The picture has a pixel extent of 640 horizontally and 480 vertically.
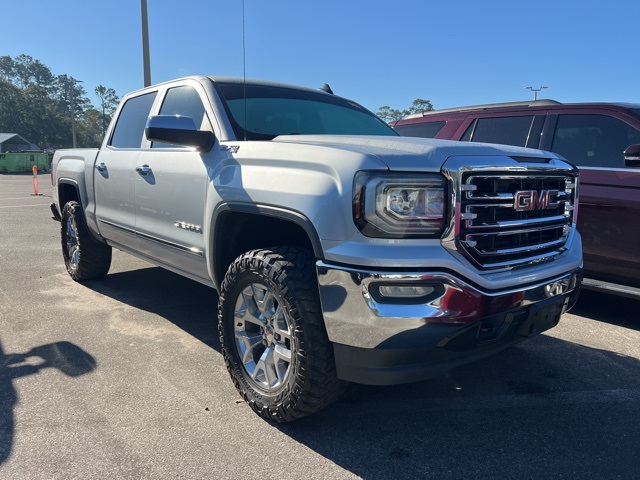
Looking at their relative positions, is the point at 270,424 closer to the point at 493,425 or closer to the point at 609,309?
the point at 493,425

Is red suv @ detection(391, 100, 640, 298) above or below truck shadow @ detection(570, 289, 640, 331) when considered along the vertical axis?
above

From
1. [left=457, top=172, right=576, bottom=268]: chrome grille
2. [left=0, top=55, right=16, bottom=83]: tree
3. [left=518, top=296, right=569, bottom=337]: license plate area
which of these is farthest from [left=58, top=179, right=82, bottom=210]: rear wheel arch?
[left=0, top=55, right=16, bottom=83]: tree

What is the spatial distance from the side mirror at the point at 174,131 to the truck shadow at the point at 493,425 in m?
1.77

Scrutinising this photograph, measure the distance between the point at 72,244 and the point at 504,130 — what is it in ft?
16.1

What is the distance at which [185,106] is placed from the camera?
12.5ft

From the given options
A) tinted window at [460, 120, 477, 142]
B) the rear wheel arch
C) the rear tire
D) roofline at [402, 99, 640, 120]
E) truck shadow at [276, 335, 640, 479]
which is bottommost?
truck shadow at [276, 335, 640, 479]

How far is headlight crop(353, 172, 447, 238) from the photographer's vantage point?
221 centimetres

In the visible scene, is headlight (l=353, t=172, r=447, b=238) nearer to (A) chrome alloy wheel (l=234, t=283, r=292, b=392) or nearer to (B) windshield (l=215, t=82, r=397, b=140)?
(A) chrome alloy wheel (l=234, t=283, r=292, b=392)

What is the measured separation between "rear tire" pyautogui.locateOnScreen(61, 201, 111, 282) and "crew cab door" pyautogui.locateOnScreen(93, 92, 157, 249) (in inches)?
21.5

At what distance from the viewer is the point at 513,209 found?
248 cm

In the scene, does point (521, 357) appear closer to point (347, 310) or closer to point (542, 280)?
point (542, 280)

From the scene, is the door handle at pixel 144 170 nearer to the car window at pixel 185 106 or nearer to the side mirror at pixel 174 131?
the car window at pixel 185 106

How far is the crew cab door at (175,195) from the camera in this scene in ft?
10.8

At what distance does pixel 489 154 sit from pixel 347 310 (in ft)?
3.41
